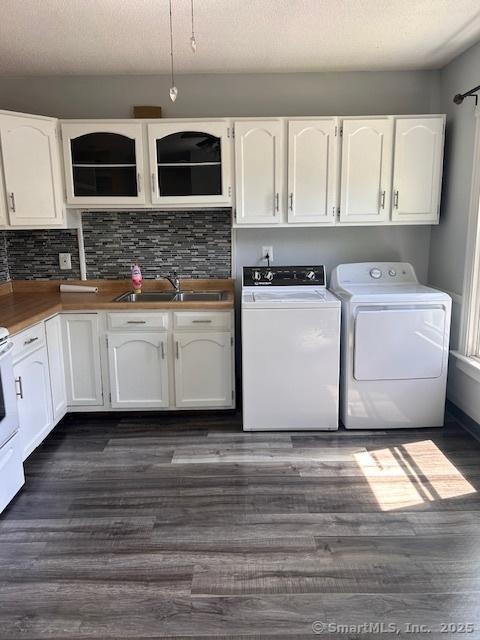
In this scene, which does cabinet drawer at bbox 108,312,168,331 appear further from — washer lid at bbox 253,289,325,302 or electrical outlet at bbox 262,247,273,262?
electrical outlet at bbox 262,247,273,262

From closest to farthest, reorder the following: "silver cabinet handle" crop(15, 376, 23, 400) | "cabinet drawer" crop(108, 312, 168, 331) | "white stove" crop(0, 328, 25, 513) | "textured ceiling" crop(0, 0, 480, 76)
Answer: "white stove" crop(0, 328, 25, 513), "textured ceiling" crop(0, 0, 480, 76), "silver cabinet handle" crop(15, 376, 23, 400), "cabinet drawer" crop(108, 312, 168, 331)

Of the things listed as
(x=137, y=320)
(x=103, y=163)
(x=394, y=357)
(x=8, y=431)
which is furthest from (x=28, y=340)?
(x=394, y=357)

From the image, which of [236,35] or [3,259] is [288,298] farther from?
[3,259]

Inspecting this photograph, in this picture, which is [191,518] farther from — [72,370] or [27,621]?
[72,370]

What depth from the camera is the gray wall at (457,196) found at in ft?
9.30

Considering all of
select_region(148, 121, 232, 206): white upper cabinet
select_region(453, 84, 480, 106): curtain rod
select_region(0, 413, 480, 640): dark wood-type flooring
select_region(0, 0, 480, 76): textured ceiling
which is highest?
select_region(0, 0, 480, 76): textured ceiling

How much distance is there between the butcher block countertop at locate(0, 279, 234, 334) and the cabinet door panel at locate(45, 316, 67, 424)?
0.31 feet

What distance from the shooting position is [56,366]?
9.50 ft

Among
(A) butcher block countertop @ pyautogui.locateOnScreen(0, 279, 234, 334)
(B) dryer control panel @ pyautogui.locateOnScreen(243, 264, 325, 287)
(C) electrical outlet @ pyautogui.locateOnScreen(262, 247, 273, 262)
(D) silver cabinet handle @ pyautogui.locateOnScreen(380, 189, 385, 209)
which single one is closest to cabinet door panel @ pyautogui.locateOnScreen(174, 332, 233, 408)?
(A) butcher block countertop @ pyautogui.locateOnScreen(0, 279, 234, 334)

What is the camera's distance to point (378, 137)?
3002 millimetres

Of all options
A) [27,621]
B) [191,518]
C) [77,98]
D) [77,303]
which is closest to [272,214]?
[77,303]

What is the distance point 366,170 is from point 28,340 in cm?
235

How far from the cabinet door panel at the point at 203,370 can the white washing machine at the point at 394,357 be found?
2.54 ft

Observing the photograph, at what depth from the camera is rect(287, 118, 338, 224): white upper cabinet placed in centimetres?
298
